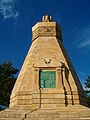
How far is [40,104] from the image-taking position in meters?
9.14

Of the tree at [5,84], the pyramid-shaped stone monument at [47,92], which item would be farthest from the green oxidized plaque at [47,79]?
the tree at [5,84]

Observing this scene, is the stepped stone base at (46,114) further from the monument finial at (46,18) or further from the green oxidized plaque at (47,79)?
the monument finial at (46,18)

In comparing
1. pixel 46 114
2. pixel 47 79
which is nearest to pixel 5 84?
pixel 47 79

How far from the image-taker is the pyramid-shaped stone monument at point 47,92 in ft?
27.2

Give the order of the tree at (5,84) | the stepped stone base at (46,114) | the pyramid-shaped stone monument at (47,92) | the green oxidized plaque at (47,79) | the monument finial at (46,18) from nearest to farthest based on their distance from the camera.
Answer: the stepped stone base at (46,114) → the pyramid-shaped stone monument at (47,92) → the green oxidized plaque at (47,79) → the monument finial at (46,18) → the tree at (5,84)

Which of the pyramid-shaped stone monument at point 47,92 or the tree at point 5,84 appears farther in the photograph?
the tree at point 5,84

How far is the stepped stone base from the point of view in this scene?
8070 millimetres

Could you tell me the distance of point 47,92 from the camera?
31.1 feet

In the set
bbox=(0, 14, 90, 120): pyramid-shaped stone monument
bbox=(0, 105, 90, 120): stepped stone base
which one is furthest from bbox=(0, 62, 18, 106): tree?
bbox=(0, 105, 90, 120): stepped stone base

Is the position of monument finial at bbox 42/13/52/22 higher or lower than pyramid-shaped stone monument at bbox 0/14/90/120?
higher

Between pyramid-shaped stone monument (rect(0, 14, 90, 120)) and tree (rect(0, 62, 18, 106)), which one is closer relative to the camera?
pyramid-shaped stone monument (rect(0, 14, 90, 120))

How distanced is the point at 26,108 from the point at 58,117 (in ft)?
6.96

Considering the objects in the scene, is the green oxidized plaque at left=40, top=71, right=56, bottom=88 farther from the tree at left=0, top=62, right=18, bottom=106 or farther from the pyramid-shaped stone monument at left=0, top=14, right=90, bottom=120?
the tree at left=0, top=62, right=18, bottom=106

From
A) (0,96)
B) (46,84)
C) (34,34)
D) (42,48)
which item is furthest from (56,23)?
(0,96)
